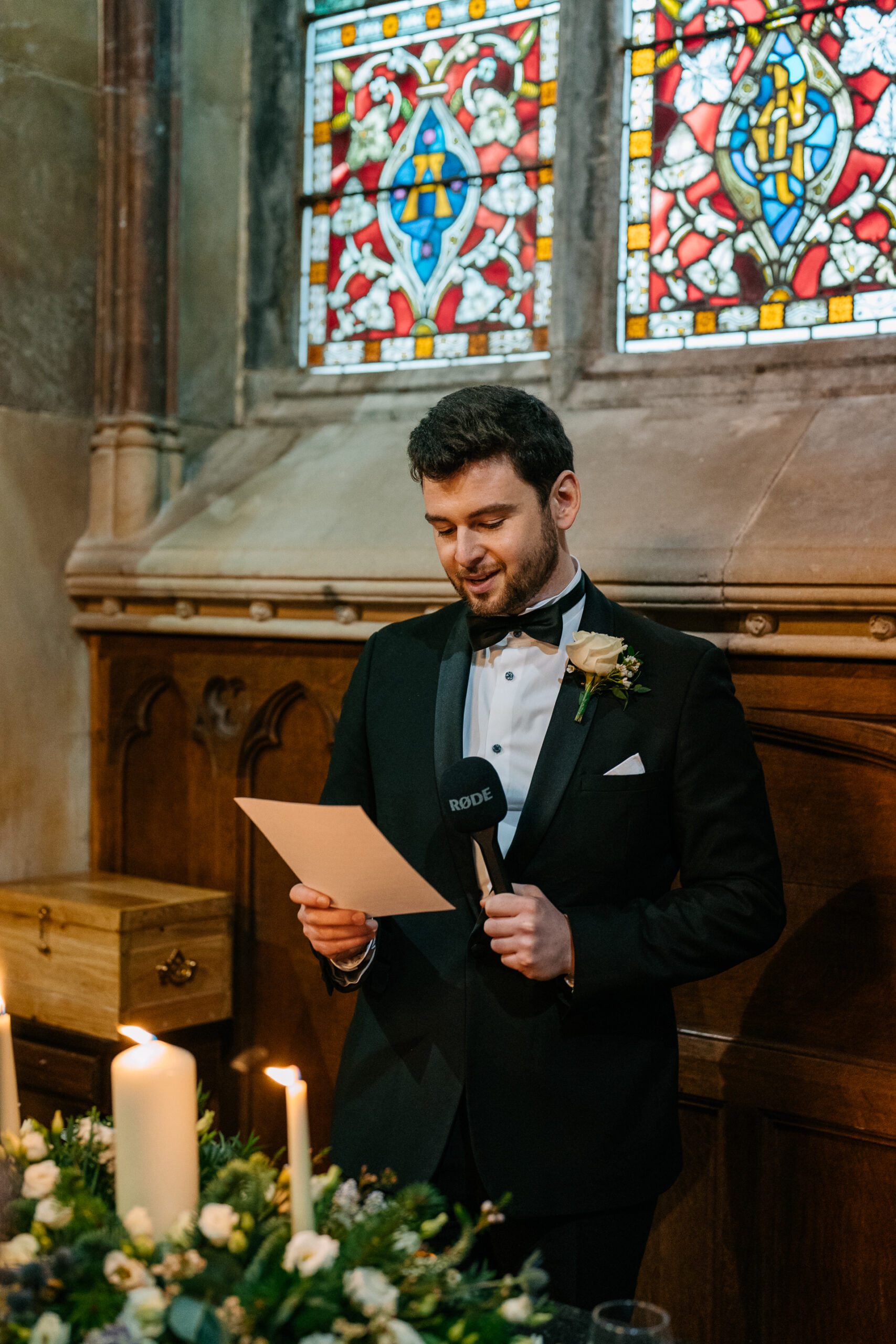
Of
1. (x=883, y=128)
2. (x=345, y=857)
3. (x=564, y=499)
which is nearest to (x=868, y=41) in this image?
(x=883, y=128)

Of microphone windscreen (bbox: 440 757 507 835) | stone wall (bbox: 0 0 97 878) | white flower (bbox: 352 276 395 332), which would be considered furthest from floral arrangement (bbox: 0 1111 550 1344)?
white flower (bbox: 352 276 395 332)

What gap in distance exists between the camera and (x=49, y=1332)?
0.95m

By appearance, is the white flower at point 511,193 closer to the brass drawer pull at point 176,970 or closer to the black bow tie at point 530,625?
the black bow tie at point 530,625

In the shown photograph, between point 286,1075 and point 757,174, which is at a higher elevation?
point 757,174

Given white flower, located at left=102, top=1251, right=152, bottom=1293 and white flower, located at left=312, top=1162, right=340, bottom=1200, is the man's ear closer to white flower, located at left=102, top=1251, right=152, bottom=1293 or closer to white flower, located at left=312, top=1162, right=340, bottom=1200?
white flower, located at left=312, top=1162, right=340, bottom=1200

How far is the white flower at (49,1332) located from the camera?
37.2 inches

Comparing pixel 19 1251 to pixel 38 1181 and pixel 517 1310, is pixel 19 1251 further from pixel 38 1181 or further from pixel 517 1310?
pixel 517 1310

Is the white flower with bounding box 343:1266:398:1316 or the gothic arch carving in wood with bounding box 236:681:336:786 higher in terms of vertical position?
the gothic arch carving in wood with bounding box 236:681:336:786

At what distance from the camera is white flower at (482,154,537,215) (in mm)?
3232

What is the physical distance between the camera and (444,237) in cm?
336

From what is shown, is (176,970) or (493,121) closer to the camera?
(176,970)

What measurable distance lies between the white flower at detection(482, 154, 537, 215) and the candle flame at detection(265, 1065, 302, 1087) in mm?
2621

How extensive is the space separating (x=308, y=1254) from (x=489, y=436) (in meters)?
1.09

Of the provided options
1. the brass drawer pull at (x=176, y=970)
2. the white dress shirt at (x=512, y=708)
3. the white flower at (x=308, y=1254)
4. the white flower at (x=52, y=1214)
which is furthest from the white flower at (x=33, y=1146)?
the brass drawer pull at (x=176, y=970)
